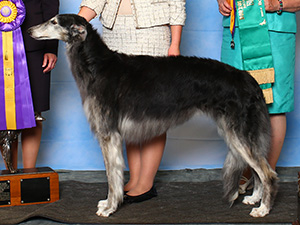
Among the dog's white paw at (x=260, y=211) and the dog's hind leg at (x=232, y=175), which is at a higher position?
the dog's hind leg at (x=232, y=175)

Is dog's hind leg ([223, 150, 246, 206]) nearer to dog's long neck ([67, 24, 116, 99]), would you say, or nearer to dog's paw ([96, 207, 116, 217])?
dog's paw ([96, 207, 116, 217])

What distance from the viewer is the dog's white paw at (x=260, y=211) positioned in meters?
2.74

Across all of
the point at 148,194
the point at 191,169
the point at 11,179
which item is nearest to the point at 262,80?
the point at 148,194

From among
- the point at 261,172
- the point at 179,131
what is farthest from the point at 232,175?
the point at 179,131

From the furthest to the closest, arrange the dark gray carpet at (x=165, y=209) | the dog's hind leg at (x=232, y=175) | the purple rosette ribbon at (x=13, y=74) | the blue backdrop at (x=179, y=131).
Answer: the blue backdrop at (x=179, y=131) < the purple rosette ribbon at (x=13, y=74) < the dog's hind leg at (x=232, y=175) < the dark gray carpet at (x=165, y=209)

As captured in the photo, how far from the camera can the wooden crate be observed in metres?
3.01

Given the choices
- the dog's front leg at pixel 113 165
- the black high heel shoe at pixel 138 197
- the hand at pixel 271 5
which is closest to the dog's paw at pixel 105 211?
the dog's front leg at pixel 113 165

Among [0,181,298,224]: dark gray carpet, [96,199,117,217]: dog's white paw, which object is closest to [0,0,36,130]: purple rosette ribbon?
[0,181,298,224]: dark gray carpet

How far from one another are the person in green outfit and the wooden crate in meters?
1.54

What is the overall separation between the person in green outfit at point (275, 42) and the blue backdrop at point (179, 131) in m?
0.97

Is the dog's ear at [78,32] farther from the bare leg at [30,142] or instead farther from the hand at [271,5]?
the hand at [271,5]

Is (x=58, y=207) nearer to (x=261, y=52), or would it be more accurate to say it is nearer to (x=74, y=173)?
(x=74, y=173)

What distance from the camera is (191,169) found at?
4301 mm

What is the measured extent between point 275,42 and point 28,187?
6.41 feet
